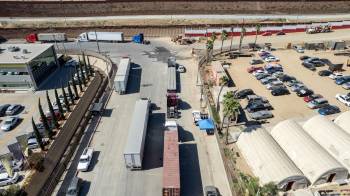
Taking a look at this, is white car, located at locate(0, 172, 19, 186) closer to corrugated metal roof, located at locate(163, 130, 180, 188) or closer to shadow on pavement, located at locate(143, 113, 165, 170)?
shadow on pavement, located at locate(143, 113, 165, 170)

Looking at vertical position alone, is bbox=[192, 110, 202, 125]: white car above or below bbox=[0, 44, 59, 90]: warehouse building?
below

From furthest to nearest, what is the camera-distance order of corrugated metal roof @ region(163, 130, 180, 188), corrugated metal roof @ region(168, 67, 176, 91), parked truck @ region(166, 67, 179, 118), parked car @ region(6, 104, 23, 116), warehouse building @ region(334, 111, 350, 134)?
corrugated metal roof @ region(168, 67, 176, 91) → parked car @ region(6, 104, 23, 116) → parked truck @ region(166, 67, 179, 118) → warehouse building @ region(334, 111, 350, 134) → corrugated metal roof @ region(163, 130, 180, 188)

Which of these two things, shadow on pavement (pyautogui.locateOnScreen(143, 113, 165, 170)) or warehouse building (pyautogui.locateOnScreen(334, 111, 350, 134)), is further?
warehouse building (pyautogui.locateOnScreen(334, 111, 350, 134))

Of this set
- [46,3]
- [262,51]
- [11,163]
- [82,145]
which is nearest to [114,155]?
[82,145]

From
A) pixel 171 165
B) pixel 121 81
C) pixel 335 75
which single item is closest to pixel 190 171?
pixel 171 165

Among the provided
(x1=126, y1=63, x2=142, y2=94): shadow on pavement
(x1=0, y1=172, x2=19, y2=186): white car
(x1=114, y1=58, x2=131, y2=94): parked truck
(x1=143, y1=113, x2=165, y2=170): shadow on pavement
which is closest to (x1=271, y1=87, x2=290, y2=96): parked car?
(x1=143, y1=113, x2=165, y2=170): shadow on pavement

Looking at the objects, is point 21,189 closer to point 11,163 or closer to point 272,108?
point 11,163

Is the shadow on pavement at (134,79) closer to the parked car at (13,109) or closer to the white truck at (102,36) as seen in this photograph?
the white truck at (102,36)

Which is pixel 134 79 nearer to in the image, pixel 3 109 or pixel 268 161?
pixel 3 109
